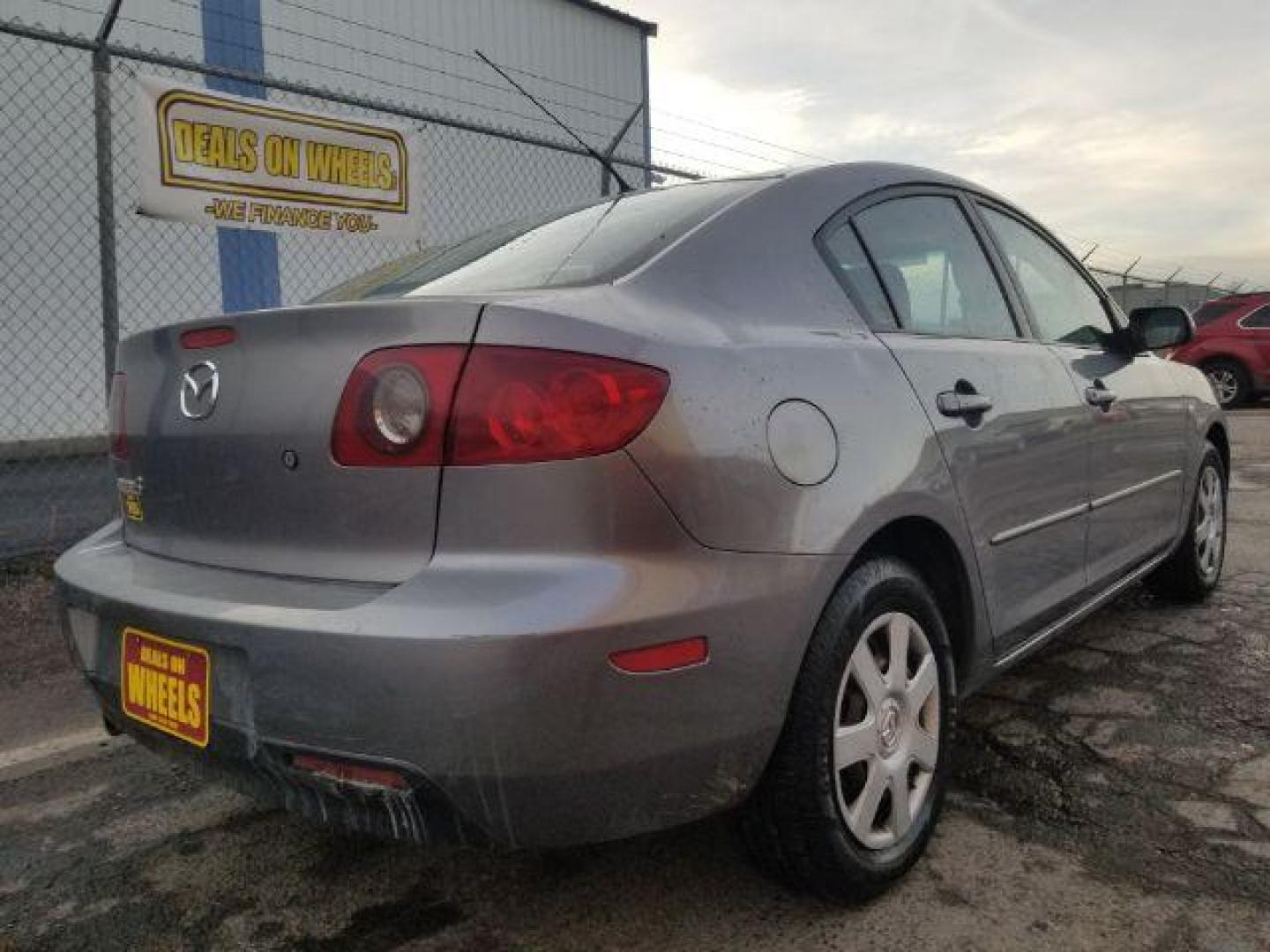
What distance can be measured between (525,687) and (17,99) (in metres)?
9.83

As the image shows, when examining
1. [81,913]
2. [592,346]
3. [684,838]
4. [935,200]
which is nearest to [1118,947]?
[684,838]

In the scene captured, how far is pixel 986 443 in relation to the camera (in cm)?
240

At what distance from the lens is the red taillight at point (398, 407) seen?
1663 mm

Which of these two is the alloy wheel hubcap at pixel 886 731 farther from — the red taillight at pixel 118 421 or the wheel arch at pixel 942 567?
the red taillight at pixel 118 421

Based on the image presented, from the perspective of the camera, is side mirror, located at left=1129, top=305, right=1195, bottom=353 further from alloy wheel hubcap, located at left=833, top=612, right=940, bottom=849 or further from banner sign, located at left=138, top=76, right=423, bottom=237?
banner sign, located at left=138, top=76, right=423, bottom=237

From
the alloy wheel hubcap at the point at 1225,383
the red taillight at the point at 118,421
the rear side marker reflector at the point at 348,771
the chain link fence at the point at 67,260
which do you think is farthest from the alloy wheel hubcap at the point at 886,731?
the alloy wheel hubcap at the point at 1225,383

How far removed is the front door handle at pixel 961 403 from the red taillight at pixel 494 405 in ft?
2.77

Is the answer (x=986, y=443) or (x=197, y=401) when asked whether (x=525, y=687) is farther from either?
(x=986, y=443)

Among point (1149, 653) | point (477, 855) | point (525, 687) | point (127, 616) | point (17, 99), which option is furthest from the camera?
point (17, 99)

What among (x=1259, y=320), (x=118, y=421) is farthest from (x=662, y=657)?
(x=1259, y=320)

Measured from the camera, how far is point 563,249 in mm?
2277

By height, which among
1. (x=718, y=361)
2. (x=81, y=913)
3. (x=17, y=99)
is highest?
(x=17, y=99)

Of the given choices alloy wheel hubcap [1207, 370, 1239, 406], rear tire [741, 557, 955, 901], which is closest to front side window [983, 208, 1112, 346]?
rear tire [741, 557, 955, 901]

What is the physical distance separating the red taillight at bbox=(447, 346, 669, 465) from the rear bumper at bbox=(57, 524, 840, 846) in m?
0.17
